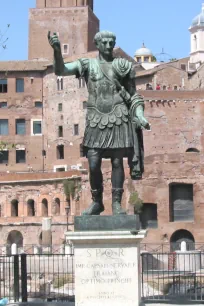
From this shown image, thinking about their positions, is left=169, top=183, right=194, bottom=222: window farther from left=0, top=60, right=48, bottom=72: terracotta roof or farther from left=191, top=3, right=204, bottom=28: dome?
left=191, top=3, right=204, bottom=28: dome

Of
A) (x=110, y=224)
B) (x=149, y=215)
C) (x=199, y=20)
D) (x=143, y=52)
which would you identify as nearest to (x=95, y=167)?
(x=110, y=224)

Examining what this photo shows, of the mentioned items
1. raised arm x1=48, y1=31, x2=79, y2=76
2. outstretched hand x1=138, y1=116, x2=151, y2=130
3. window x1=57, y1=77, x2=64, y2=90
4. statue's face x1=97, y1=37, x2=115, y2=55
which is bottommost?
outstretched hand x1=138, y1=116, x2=151, y2=130

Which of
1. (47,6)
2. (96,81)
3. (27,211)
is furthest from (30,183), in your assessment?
(96,81)

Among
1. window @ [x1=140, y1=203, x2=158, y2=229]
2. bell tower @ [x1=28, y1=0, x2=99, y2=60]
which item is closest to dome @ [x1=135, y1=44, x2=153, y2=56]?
bell tower @ [x1=28, y1=0, x2=99, y2=60]

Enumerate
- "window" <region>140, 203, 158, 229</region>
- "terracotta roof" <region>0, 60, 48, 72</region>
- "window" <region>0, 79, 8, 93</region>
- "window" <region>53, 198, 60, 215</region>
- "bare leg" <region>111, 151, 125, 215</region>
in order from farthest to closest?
"window" <region>0, 79, 8, 93</region> < "terracotta roof" <region>0, 60, 48, 72</region> < "window" <region>53, 198, 60, 215</region> < "window" <region>140, 203, 158, 229</region> < "bare leg" <region>111, 151, 125, 215</region>

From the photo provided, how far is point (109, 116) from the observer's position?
10742mm

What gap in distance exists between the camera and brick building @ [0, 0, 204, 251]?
50125 millimetres

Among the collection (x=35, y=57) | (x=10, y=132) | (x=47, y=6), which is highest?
(x=47, y=6)

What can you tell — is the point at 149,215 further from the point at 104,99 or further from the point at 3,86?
the point at 104,99

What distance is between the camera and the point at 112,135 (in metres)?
10.7

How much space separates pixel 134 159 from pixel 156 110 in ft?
160

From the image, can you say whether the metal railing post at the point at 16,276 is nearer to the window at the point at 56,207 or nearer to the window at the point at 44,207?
the window at the point at 56,207

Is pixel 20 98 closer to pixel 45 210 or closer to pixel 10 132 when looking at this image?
pixel 10 132

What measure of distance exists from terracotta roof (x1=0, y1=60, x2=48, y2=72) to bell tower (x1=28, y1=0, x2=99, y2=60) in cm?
328
